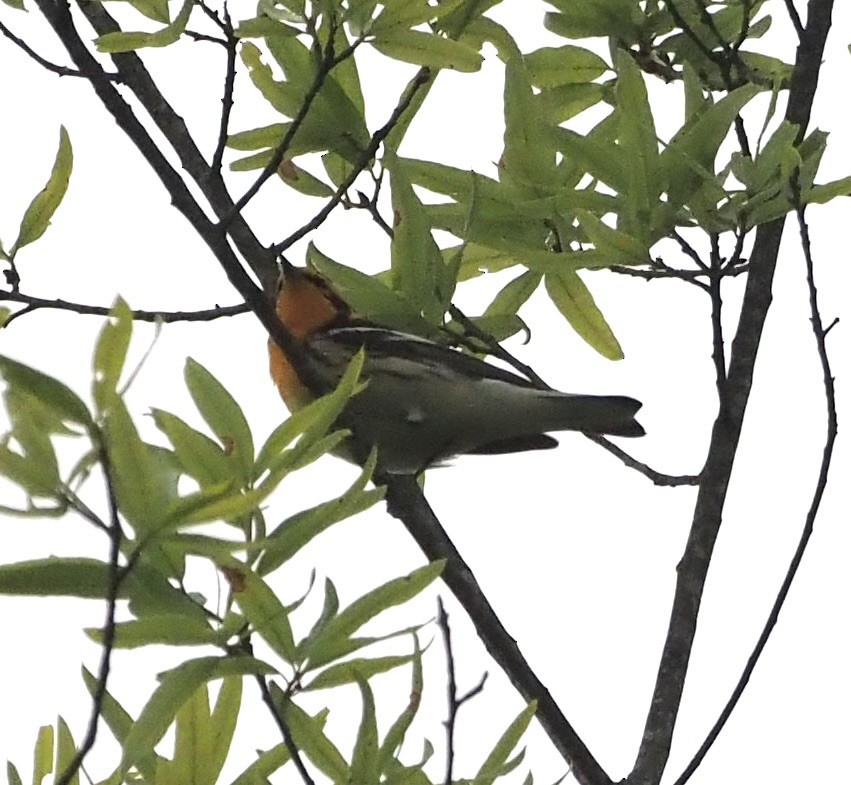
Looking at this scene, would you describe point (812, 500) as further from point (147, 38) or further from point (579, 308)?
point (147, 38)

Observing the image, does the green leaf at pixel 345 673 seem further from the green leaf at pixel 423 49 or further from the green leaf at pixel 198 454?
Answer: the green leaf at pixel 423 49

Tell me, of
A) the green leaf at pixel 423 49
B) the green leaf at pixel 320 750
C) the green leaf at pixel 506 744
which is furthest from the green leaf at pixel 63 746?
the green leaf at pixel 423 49

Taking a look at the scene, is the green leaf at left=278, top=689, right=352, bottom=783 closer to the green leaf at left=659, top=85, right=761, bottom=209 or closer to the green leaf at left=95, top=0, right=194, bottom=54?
the green leaf at left=659, top=85, right=761, bottom=209

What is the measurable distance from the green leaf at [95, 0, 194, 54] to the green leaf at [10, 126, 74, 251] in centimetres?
24

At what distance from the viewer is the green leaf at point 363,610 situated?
195 centimetres

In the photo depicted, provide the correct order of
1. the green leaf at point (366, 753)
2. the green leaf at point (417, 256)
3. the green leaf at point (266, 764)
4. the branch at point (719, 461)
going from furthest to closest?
the green leaf at point (417, 256) < the branch at point (719, 461) < the green leaf at point (266, 764) < the green leaf at point (366, 753)

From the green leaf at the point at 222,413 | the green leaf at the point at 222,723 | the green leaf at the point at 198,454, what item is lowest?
the green leaf at the point at 222,723

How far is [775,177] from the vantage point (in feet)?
8.08

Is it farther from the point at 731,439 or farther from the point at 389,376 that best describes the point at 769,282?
the point at 389,376

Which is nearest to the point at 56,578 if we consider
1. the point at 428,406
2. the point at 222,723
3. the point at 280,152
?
the point at 222,723

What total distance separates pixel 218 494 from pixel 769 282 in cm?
159

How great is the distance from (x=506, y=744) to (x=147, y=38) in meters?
1.36

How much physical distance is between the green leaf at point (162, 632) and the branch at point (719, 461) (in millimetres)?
898

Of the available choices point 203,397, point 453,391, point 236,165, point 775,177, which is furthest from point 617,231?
point 453,391
